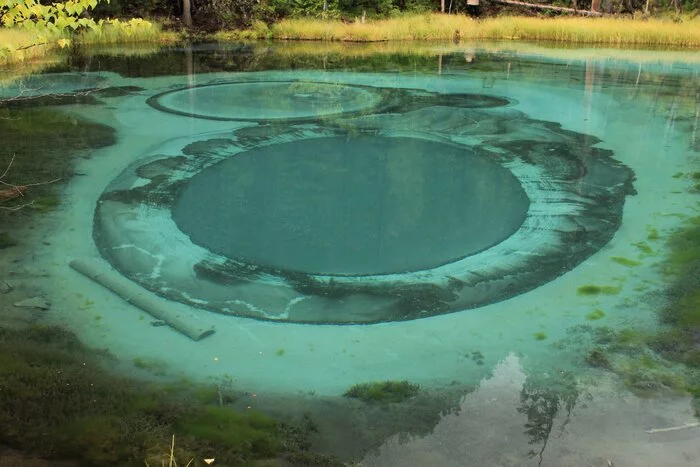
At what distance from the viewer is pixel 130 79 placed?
11.4 m

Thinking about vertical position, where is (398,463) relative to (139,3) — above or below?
below

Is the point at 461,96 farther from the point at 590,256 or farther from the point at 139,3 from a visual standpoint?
the point at 139,3

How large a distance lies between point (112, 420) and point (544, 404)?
2050 mm

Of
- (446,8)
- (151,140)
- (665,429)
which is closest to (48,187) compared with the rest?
(151,140)

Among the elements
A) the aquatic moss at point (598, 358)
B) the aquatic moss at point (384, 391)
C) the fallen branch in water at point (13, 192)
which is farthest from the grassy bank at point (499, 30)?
the aquatic moss at point (384, 391)

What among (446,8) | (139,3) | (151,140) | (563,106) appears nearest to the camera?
(151,140)

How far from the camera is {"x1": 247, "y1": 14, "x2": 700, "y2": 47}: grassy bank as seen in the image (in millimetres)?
16406

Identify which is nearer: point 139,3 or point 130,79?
point 130,79

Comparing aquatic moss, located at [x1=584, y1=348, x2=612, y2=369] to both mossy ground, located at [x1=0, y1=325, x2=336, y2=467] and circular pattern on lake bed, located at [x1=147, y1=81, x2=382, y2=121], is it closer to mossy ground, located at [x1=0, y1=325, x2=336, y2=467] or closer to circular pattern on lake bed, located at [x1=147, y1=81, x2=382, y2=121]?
mossy ground, located at [x1=0, y1=325, x2=336, y2=467]

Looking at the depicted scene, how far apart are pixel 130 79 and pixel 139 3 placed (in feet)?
34.8

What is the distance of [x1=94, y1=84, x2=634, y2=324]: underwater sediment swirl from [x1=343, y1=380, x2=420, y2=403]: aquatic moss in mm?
771

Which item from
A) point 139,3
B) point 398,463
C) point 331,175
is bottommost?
point 398,463

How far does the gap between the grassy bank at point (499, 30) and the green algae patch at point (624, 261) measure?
13280 millimetres

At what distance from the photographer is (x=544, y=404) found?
3287mm
